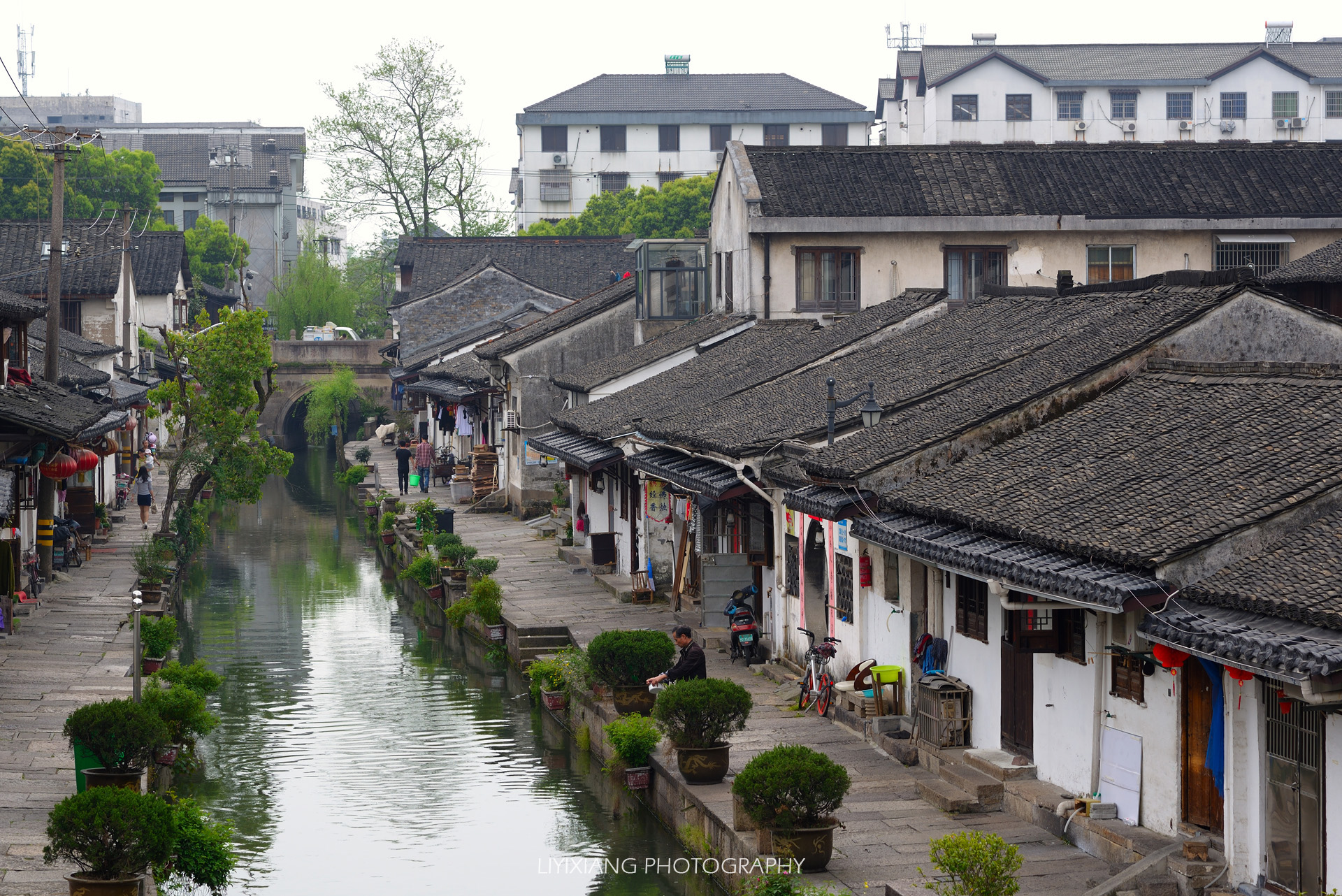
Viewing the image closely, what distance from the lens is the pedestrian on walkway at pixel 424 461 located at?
1726 inches

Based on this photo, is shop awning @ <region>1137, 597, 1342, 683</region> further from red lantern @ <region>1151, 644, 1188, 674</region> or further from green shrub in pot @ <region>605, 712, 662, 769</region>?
green shrub in pot @ <region>605, 712, 662, 769</region>

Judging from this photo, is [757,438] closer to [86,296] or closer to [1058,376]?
[1058,376]

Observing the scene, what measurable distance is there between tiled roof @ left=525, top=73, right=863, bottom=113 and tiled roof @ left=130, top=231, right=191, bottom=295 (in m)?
24.4

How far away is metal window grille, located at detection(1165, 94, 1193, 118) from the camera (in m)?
61.1

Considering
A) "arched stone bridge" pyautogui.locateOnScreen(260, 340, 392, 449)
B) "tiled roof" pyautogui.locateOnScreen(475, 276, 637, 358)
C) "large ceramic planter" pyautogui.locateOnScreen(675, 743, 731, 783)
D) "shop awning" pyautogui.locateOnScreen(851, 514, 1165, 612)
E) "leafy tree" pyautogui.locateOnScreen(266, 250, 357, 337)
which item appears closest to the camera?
"shop awning" pyautogui.locateOnScreen(851, 514, 1165, 612)

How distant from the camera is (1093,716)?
13031mm

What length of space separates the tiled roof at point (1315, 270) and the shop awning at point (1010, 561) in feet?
44.0

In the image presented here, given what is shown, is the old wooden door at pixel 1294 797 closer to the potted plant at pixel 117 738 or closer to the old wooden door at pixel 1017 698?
the old wooden door at pixel 1017 698

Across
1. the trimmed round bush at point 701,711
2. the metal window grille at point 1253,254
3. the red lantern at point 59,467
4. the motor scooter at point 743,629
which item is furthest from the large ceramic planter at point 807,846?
the metal window grille at point 1253,254

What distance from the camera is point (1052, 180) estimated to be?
31.8 m

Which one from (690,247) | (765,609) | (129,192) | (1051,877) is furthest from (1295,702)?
(129,192)

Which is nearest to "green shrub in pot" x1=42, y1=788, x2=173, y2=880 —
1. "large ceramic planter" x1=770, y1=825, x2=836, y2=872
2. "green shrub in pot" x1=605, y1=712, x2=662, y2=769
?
"large ceramic planter" x1=770, y1=825, x2=836, y2=872

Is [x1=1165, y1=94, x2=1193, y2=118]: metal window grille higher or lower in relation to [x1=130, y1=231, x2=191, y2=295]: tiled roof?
higher

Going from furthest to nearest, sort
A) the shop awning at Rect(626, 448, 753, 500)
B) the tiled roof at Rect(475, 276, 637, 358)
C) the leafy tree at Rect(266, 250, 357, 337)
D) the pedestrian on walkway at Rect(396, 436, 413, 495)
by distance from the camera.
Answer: the leafy tree at Rect(266, 250, 357, 337)
the pedestrian on walkway at Rect(396, 436, 413, 495)
the tiled roof at Rect(475, 276, 637, 358)
the shop awning at Rect(626, 448, 753, 500)
